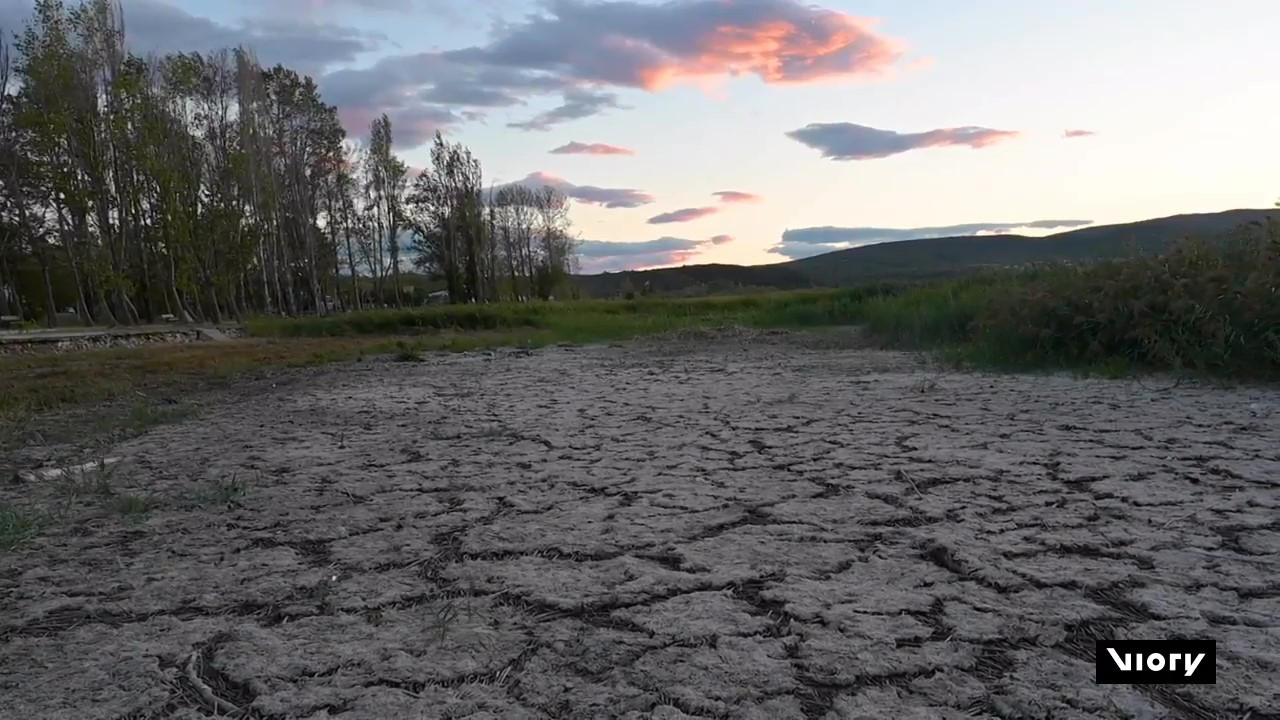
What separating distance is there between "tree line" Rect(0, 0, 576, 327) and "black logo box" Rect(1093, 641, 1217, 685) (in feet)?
70.4

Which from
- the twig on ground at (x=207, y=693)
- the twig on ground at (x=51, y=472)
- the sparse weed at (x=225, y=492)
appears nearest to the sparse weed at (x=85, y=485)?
the twig on ground at (x=51, y=472)

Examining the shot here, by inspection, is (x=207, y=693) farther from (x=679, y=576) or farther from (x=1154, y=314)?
(x=1154, y=314)

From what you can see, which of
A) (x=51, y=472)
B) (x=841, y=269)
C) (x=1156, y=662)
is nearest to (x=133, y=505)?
(x=51, y=472)

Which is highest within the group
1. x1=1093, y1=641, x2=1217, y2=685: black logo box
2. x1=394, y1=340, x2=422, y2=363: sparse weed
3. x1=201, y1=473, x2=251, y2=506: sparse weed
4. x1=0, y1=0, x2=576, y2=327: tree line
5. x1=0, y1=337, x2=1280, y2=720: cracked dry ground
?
x1=0, y1=0, x2=576, y2=327: tree line

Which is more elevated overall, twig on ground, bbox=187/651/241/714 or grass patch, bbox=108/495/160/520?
grass patch, bbox=108/495/160/520

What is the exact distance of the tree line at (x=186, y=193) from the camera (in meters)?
18.3

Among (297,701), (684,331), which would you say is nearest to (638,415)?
(297,701)

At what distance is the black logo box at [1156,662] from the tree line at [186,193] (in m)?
21.5

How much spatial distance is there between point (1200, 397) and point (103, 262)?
71.6ft

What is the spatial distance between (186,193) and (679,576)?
2340cm

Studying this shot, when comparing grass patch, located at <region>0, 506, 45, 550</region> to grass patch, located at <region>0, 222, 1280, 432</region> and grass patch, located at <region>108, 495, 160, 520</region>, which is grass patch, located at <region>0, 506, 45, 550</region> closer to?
grass patch, located at <region>108, 495, 160, 520</region>

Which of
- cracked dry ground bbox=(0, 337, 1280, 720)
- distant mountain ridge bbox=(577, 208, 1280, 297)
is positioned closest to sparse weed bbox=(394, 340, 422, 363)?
cracked dry ground bbox=(0, 337, 1280, 720)

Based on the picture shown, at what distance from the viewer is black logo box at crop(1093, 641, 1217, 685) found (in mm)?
1527

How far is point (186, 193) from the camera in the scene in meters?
21.3
